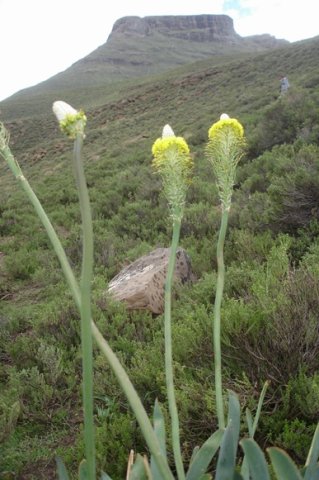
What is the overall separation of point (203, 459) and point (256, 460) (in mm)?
153

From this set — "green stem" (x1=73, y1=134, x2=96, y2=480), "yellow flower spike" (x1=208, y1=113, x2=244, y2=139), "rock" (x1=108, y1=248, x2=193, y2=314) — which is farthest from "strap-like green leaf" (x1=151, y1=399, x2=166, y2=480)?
"rock" (x1=108, y1=248, x2=193, y2=314)

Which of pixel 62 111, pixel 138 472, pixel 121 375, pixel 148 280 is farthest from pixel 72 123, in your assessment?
pixel 148 280

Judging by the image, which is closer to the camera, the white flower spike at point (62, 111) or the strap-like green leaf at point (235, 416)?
the white flower spike at point (62, 111)

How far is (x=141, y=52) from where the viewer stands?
9119 centimetres

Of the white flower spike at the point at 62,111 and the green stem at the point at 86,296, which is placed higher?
the white flower spike at the point at 62,111

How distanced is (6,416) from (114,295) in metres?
1.85

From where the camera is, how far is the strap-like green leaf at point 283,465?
95cm

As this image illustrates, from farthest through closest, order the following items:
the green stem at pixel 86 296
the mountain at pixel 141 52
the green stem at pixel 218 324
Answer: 1. the mountain at pixel 141 52
2. the green stem at pixel 218 324
3. the green stem at pixel 86 296

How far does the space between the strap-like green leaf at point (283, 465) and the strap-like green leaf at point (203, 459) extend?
176mm

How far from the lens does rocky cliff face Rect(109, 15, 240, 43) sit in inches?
4264

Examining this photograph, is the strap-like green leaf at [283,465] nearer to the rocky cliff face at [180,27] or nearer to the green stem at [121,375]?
the green stem at [121,375]

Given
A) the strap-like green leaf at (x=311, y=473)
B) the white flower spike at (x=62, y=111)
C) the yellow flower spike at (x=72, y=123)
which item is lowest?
the strap-like green leaf at (x=311, y=473)

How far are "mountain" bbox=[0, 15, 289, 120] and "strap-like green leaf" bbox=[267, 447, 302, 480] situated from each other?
47.5 meters

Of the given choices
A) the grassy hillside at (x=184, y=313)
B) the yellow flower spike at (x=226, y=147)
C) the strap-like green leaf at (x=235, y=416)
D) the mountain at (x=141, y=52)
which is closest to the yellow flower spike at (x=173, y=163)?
the yellow flower spike at (x=226, y=147)
